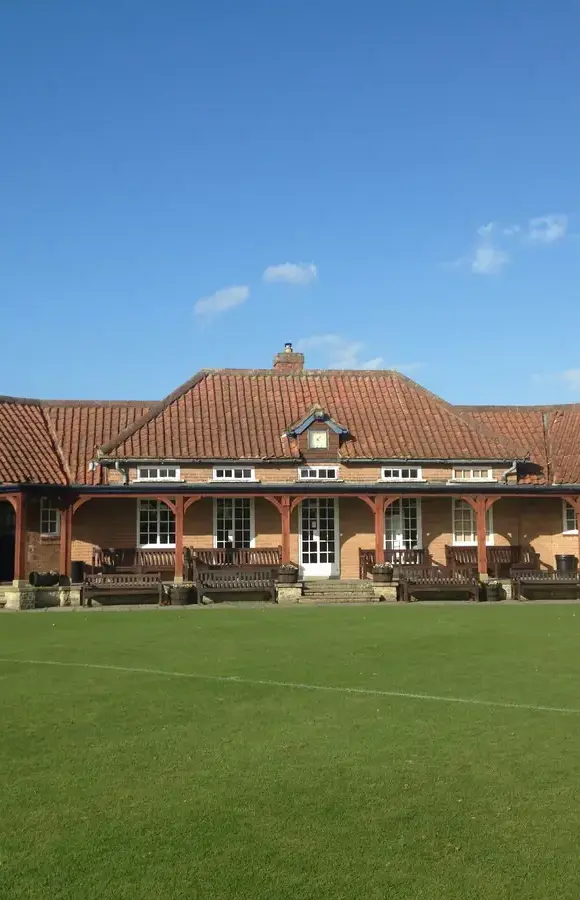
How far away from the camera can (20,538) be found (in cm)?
2205

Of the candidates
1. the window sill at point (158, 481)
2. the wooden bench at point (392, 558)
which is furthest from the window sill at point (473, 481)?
the window sill at point (158, 481)

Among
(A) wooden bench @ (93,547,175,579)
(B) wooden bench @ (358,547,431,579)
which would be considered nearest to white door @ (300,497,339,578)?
(B) wooden bench @ (358,547,431,579)

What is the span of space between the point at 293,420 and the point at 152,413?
4308 mm

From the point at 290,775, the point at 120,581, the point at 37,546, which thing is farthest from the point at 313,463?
the point at 290,775

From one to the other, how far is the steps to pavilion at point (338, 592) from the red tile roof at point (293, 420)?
4.00m

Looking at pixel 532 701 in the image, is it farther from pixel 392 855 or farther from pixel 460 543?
pixel 460 543

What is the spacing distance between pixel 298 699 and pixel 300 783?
9.92 feet

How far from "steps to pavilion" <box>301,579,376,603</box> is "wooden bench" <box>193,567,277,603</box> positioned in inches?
39.2

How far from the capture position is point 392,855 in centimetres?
525

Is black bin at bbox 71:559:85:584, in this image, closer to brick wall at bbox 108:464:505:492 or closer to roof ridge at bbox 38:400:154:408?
brick wall at bbox 108:464:505:492

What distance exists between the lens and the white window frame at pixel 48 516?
944 inches

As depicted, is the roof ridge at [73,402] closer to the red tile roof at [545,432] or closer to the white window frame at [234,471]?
the white window frame at [234,471]

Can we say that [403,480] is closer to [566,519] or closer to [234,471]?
[234,471]

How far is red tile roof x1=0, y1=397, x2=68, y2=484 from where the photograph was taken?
2308cm
